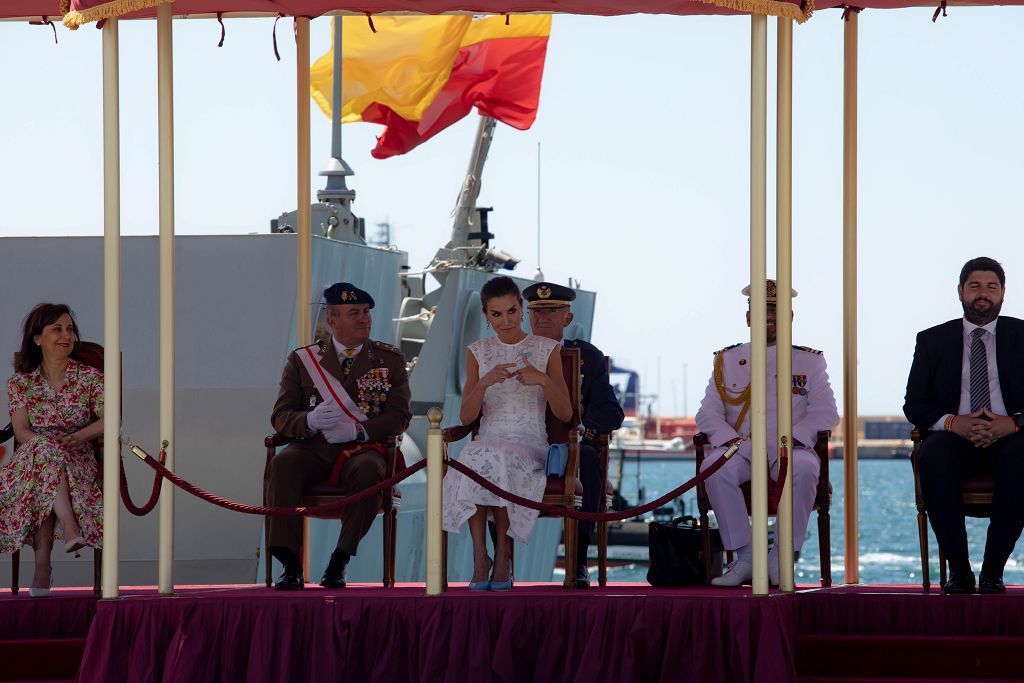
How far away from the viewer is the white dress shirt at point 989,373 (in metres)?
6.49

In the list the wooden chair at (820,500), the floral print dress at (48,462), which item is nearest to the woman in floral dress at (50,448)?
the floral print dress at (48,462)

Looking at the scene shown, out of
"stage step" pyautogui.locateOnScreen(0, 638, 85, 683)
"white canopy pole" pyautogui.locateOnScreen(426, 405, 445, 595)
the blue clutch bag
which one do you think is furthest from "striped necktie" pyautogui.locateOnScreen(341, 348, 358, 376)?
"stage step" pyautogui.locateOnScreen(0, 638, 85, 683)

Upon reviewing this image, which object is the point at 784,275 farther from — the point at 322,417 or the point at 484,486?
the point at 322,417

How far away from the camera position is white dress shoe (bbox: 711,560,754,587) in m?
6.42

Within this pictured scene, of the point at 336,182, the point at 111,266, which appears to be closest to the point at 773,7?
the point at 111,266

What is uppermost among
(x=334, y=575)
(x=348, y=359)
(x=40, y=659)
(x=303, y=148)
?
(x=303, y=148)

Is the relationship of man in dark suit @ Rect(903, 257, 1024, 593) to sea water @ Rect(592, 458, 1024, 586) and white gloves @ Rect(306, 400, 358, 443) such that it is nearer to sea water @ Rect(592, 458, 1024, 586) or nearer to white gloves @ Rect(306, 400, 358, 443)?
white gloves @ Rect(306, 400, 358, 443)

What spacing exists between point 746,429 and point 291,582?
6.44 ft

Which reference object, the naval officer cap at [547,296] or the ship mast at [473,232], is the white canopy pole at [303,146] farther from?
the ship mast at [473,232]

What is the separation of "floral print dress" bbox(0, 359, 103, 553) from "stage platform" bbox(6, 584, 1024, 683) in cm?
77

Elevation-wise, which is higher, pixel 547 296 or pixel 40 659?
pixel 547 296

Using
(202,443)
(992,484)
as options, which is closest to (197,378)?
(202,443)

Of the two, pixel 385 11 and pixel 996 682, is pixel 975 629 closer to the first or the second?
pixel 996 682

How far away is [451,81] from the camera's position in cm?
1387
